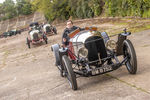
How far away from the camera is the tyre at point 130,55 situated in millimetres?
5113

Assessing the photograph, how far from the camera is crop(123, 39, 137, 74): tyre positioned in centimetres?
511

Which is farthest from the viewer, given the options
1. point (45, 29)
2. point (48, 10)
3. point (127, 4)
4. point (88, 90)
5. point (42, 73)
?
point (48, 10)

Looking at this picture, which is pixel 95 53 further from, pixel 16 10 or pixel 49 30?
pixel 16 10

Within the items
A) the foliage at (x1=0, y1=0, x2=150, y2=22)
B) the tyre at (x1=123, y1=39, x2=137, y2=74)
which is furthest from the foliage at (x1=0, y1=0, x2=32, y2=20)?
the tyre at (x1=123, y1=39, x2=137, y2=74)

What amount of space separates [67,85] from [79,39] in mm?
1268

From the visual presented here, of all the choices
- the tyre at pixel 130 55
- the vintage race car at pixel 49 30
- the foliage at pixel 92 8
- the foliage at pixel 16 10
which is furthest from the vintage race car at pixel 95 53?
the foliage at pixel 16 10

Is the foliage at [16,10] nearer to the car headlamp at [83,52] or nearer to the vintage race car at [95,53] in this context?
the vintage race car at [95,53]

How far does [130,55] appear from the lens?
206 inches

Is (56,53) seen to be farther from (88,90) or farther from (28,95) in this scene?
(88,90)

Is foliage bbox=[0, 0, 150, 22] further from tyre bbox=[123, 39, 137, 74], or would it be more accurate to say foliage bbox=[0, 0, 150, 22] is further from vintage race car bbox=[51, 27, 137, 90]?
tyre bbox=[123, 39, 137, 74]

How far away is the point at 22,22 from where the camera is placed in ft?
227

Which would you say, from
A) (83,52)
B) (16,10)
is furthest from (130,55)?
(16,10)

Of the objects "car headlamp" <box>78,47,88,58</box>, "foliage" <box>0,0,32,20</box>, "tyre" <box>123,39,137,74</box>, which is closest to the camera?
"tyre" <box>123,39,137,74</box>

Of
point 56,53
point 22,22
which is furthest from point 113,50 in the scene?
point 22,22
